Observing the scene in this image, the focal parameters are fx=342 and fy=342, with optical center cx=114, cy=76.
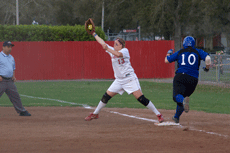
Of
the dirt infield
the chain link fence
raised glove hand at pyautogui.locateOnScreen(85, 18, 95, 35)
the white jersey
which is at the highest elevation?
raised glove hand at pyautogui.locateOnScreen(85, 18, 95, 35)

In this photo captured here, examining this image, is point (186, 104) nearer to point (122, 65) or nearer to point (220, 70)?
point (122, 65)

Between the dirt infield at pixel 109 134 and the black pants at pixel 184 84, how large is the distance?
0.81m

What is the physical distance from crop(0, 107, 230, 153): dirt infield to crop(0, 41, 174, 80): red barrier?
14.7m

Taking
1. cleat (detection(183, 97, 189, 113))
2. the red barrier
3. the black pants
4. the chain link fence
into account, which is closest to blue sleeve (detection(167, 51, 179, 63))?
the black pants

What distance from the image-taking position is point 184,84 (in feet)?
24.6

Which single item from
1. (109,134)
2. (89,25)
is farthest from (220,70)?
(109,134)

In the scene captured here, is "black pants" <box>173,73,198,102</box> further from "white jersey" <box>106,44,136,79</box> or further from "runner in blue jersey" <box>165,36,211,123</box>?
"white jersey" <box>106,44,136,79</box>

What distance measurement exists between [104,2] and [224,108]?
17448mm

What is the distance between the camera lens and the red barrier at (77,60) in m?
24.2

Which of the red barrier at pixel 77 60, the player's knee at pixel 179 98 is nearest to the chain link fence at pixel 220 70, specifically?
the red barrier at pixel 77 60

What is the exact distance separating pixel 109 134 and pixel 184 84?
1.99m

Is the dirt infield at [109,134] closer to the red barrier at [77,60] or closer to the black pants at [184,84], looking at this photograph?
the black pants at [184,84]

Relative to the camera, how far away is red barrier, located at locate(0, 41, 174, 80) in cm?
2423

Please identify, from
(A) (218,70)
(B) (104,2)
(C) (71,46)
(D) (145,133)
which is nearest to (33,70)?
(C) (71,46)
